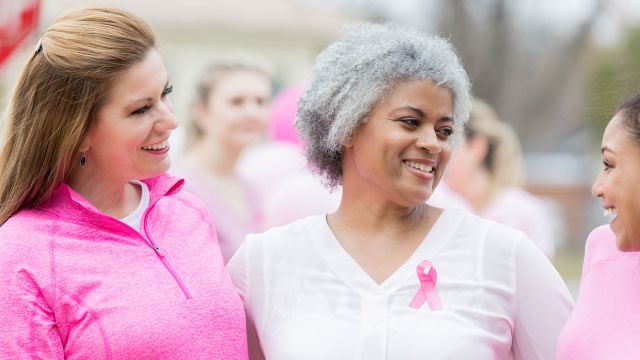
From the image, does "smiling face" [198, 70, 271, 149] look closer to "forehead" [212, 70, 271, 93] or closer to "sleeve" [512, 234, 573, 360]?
"forehead" [212, 70, 271, 93]

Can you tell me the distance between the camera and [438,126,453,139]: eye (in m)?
3.13

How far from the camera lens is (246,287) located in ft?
10.8

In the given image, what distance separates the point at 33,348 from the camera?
9.07ft

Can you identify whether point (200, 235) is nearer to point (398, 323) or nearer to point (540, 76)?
point (398, 323)

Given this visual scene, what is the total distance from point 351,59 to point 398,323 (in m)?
0.79

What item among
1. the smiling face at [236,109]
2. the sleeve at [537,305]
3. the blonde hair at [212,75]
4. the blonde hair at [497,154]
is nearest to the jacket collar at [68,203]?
the sleeve at [537,305]

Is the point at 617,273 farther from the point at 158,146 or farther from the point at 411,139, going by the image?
the point at 158,146

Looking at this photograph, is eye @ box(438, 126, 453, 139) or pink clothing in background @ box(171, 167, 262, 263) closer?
eye @ box(438, 126, 453, 139)

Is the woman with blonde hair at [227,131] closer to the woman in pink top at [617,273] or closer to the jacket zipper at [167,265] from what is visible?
the jacket zipper at [167,265]

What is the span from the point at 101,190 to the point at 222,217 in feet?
6.81

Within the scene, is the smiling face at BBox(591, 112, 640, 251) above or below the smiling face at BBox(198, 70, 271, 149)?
above

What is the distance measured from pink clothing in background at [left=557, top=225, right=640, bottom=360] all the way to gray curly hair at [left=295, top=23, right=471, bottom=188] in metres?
0.60

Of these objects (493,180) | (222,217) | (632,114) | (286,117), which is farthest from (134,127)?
Result: (493,180)

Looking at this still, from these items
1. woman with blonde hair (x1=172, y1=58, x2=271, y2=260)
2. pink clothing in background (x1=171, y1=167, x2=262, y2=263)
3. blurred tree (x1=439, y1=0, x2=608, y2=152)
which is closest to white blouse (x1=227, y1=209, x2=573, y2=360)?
pink clothing in background (x1=171, y1=167, x2=262, y2=263)
